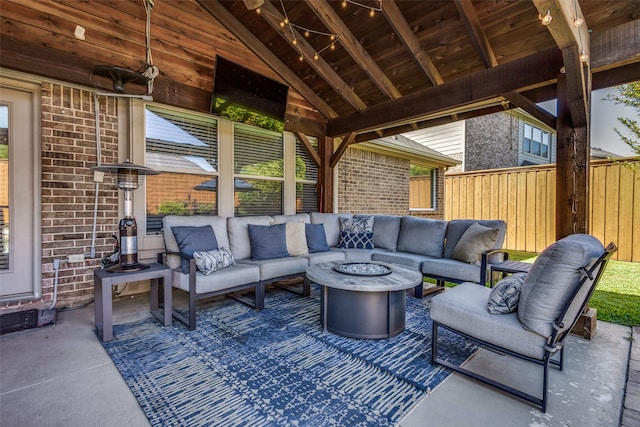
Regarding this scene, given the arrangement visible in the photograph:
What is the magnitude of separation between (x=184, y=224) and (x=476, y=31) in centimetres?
390

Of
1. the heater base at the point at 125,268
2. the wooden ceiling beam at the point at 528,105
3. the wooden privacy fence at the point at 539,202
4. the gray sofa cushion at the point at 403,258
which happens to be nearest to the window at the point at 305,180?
the gray sofa cushion at the point at 403,258

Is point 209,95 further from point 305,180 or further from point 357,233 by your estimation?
point 357,233

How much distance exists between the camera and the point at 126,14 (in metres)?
3.62

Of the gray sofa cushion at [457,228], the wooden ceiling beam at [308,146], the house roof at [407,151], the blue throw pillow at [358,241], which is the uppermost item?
the house roof at [407,151]

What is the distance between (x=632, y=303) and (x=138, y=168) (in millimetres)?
5655

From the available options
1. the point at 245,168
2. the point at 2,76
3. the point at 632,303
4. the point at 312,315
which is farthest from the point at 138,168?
the point at 632,303

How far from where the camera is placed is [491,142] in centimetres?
1002

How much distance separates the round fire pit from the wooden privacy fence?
18.8 feet

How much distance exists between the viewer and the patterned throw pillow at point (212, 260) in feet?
10.2

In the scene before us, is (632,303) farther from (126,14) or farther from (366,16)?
(126,14)

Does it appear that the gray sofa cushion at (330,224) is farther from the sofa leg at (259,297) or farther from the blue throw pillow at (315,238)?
the sofa leg at (259,297)

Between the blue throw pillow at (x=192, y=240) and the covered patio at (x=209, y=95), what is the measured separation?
731 millimetres

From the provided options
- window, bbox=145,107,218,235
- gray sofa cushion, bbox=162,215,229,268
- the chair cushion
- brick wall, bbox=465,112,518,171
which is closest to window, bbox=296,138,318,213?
the chair cushion

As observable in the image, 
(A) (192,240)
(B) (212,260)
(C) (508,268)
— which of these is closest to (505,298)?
(C) (508,268)
